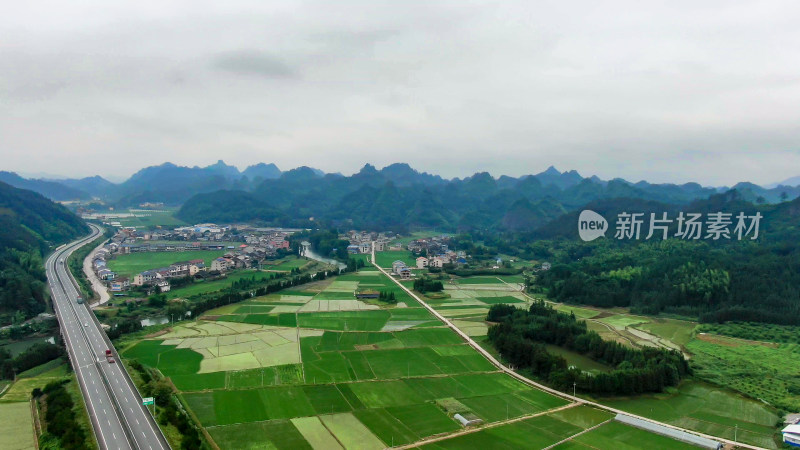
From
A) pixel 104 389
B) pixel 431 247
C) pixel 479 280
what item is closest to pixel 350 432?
pixel 104 389

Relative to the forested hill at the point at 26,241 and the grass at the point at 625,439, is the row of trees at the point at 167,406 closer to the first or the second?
the grass at the point at 625,439

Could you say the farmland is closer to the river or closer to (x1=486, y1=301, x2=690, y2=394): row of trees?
(x1=486, y1=301, x2=690, y2=394): row of trees

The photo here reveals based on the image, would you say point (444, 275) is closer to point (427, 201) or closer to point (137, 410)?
point (137, 410)

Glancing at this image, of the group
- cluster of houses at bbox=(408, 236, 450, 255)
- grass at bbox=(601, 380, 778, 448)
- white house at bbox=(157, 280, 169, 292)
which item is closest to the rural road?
grass at bbox=(601, 380, 778, 448)

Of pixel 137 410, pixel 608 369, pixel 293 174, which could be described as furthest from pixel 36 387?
pixel 293 174

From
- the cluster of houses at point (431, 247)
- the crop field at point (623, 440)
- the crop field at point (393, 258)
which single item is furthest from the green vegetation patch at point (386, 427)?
the cluster of houses at point (431, 247)

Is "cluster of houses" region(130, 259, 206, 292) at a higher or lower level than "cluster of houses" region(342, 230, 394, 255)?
lower
